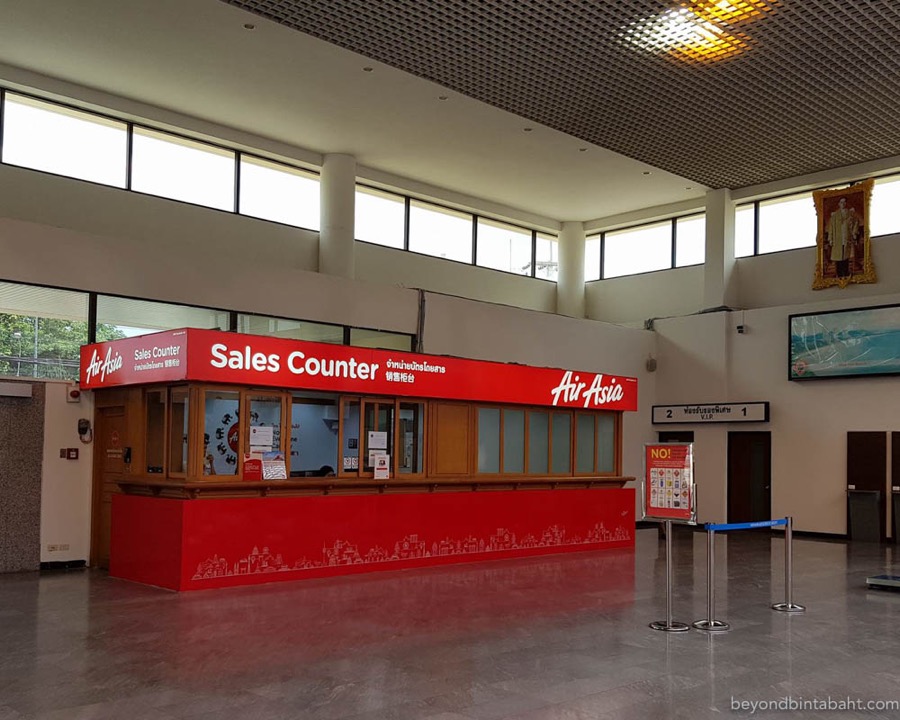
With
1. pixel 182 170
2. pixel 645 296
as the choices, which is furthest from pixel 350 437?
pixel 645 296

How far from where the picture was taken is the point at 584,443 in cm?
1406

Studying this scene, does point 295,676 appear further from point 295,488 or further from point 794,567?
point 794,567

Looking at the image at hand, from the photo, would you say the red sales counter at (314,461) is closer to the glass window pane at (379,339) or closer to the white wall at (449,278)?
the glass window pane at (379,339)

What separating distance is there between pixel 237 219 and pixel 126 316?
11.8 ft

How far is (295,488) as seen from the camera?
10.3m

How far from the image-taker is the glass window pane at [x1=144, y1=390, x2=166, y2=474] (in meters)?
10.3

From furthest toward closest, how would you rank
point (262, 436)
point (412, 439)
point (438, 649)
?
point (412, 439)
point (262, 436)
point (438, 649)

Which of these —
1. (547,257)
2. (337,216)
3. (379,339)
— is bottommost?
(379,339)

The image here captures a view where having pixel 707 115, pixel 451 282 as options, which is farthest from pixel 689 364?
pixel 707 115

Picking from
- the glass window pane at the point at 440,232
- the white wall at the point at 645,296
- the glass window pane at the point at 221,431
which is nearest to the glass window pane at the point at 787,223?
the white wall at the point at 645,296

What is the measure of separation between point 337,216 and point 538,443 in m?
5.76

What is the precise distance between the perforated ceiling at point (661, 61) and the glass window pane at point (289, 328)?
556cm

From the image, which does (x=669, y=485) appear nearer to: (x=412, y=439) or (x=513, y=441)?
(x=412, y=439)

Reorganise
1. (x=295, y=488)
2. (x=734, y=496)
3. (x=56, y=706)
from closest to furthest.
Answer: (x=56, y=706)
(x=295, y=488)
(x=734, y=496)
